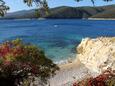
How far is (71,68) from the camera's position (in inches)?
1238

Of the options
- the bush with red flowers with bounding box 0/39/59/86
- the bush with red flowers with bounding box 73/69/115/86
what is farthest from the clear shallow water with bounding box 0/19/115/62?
the bush with red flowers with bounding box 73/69/115/86

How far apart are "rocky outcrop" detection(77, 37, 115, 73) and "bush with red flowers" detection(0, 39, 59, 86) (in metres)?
2.16

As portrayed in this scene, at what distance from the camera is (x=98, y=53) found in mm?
16875

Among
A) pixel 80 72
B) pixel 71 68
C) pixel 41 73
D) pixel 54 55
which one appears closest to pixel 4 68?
pixel 41 73

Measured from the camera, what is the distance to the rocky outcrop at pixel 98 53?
16062 millimetres

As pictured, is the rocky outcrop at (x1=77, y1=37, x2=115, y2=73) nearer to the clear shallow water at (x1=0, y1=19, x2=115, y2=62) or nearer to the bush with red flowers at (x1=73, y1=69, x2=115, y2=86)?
the bush with red flowers at (x1=73, y1=69, x2=115, y2=86)

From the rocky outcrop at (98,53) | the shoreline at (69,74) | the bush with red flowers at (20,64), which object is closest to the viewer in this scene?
the bush with red flowers at (20,64)

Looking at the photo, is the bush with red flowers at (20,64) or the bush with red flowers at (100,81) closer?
Answer: the bush with red flowers at (100,81)

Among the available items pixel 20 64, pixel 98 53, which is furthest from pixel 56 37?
pixel 20 64

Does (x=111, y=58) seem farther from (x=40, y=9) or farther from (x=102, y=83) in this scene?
(x=40, y=9)

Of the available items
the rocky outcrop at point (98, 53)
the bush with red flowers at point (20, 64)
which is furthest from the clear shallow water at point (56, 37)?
the bush with red flowers at point (20, 64)

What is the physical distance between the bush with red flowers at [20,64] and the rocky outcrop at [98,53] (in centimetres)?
216

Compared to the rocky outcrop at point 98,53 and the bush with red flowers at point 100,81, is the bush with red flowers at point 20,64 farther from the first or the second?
the bush with red flowers at point 100,81

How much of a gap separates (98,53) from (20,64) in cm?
410
